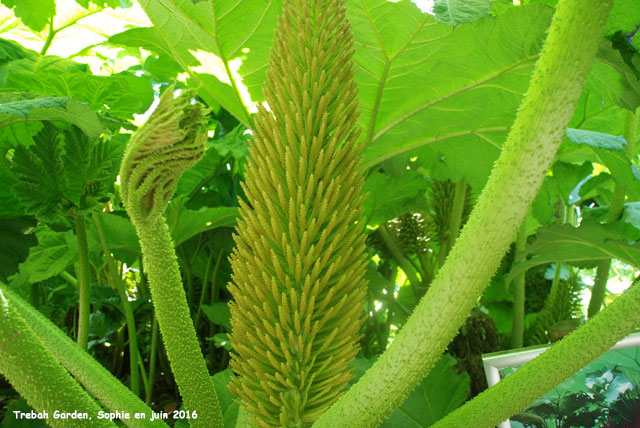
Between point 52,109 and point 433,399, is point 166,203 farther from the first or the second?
point 433,399

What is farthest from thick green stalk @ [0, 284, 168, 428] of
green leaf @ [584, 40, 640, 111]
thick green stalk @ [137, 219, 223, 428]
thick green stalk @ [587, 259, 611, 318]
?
thick green stalk @ [587, 259, 611, 318]

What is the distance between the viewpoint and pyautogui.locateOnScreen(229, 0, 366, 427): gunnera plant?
15.3 inches

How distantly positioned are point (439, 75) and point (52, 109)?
0.48 meters

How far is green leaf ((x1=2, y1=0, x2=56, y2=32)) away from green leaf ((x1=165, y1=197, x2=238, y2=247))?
50 cm

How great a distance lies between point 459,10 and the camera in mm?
426

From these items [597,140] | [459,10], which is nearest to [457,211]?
[597,140]

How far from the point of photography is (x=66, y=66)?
1017 millimetres

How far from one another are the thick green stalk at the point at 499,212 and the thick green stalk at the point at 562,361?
2.7 inches

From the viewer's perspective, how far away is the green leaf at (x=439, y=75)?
2.11 feet

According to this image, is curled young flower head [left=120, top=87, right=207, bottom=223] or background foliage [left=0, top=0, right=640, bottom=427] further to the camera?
background foliage [left=0, top=0, right=640, bottom=427]

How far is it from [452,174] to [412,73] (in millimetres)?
305

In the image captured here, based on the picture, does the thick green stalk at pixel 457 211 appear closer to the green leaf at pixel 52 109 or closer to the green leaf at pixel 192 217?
the green leaf at pixel 192 217

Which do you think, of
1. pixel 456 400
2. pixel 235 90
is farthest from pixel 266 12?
pixel 456 400

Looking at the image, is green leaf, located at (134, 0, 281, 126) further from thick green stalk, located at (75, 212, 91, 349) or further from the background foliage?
thick green stalk, located at (75, 212, 91, 349)
